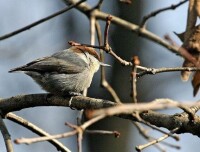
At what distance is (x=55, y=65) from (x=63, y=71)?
4.1 inches

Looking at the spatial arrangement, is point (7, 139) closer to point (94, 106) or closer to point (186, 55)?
point (94, 106)

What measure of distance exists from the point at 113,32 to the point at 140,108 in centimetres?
878

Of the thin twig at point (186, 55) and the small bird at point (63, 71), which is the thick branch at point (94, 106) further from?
the small bird at point (63, 71)

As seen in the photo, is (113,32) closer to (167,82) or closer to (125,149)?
(167,82)

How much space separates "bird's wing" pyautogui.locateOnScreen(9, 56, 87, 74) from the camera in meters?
5.35

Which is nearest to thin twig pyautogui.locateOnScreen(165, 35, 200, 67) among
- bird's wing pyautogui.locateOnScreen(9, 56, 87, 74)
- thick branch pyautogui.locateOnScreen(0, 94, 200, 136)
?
thick branch pyautogui.locateOnScreen(0, 94, 200, 136)

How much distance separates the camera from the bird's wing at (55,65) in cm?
535

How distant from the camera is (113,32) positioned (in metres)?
10.7

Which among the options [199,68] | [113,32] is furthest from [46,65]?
[113,32]

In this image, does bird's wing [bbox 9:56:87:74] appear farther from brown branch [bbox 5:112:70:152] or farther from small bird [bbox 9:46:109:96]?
brown branch [bbox 5:112:70:152]

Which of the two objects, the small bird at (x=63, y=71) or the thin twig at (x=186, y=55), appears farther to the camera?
the small bird at (x=63, y=71)

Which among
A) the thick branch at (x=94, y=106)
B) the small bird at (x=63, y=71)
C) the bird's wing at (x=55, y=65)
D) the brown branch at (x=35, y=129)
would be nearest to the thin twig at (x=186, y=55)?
the thick branch at (x=94, y=106)

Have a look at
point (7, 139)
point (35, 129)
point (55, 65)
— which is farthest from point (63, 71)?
point (7, 139)

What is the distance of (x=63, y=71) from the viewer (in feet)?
18.3
